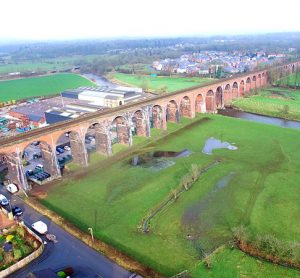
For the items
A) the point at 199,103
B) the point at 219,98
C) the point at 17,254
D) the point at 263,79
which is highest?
the point at 263,79

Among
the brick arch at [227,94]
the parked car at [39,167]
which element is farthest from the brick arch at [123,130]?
the brick arch at [227,94]

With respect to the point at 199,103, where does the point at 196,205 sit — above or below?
below

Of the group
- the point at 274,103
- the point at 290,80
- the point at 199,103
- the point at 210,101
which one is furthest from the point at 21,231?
the point at 290,80

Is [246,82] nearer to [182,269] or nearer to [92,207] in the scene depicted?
[92,207]

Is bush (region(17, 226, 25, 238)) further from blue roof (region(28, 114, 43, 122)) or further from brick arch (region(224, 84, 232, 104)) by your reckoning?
brick arch (region(224, 84, 232, 104))

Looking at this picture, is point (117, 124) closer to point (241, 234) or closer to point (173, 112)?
point (173, 112)

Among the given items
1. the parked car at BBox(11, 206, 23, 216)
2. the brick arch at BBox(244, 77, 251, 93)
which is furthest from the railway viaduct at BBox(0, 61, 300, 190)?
the parked car at BBox(11, 206, 23, 216)

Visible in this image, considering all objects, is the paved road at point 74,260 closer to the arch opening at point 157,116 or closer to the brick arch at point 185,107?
the arch opening at point 157,116

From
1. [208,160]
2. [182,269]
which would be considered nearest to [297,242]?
[182,269]

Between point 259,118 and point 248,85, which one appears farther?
point 248,85
